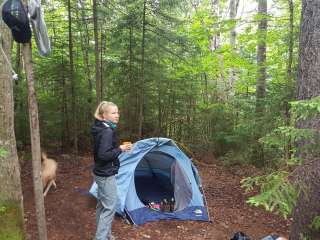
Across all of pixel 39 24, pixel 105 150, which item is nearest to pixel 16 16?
pixel 39 24

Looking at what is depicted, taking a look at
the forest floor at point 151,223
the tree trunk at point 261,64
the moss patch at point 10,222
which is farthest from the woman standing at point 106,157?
the tree trunk at point 261,64

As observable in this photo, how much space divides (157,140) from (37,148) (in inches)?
111

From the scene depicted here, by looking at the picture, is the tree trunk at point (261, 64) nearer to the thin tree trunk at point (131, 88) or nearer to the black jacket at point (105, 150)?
the thin tree trunk at point (131, 88)

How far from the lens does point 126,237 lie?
18.5 feet

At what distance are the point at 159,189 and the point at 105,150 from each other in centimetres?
376

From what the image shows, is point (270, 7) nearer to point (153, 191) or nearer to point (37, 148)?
point (153, 191)

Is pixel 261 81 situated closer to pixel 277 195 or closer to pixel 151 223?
pixel 151 223

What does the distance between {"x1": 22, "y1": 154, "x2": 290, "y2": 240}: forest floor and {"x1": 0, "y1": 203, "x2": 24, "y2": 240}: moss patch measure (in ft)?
2.26

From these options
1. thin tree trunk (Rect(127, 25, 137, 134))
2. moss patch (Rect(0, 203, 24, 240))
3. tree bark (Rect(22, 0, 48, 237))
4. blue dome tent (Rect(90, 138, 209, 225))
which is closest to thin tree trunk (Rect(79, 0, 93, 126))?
thin tree trunk (Rect(127, 25, 137, 134))

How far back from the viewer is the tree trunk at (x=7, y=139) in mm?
4699

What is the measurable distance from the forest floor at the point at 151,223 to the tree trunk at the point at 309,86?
112 centimetres

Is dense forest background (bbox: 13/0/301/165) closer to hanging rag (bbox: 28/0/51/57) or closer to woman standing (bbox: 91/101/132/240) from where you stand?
woman standing (bbox: 91/101/132/240)

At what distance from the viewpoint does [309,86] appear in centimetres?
496

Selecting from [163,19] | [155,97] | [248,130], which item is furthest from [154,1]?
[248,130]
